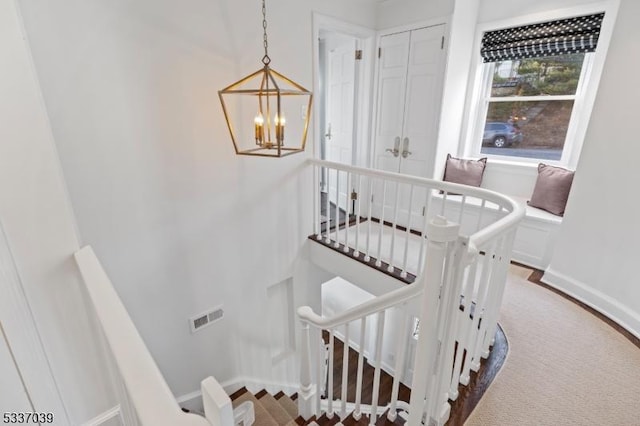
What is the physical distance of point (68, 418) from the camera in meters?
1.28

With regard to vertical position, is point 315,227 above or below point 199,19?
below

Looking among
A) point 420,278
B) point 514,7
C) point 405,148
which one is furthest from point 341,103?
point 420,278

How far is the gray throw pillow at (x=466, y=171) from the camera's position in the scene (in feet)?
11.7

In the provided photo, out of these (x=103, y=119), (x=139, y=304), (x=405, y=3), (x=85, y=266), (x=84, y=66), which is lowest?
(x=139, y=304)

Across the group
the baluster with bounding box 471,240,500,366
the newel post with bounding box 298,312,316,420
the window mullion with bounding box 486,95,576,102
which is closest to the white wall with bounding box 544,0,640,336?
the window mullion with bounding box 486,95,576,102

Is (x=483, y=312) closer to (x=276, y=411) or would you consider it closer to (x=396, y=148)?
(x=276, y=411)

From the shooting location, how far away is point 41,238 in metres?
1.17

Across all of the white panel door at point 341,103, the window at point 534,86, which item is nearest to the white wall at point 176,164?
the white panel door at point 341,103

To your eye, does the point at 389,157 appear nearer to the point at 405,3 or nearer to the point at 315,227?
the point at 315,227

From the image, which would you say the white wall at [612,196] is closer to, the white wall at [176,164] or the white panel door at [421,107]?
the white panel door at [421,107]

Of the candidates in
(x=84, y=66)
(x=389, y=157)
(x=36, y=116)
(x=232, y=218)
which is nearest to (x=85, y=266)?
(x=36, y=116)

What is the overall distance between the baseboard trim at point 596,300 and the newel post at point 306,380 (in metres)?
2.24

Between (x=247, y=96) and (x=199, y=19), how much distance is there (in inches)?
23.4

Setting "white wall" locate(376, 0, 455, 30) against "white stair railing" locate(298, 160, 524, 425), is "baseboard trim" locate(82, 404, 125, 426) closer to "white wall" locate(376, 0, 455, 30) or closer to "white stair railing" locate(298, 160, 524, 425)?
"white stair railing" locate(298, 160, 524, 425)
